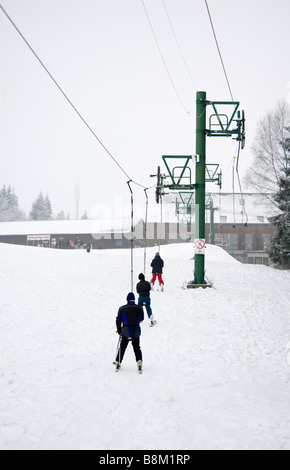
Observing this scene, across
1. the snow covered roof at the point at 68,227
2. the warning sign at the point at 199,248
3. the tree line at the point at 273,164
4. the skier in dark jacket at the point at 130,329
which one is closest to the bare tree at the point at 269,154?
the tree line at the point at 273,164

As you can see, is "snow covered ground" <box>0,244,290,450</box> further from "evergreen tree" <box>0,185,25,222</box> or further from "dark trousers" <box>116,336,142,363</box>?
"evergreen tree" <box>0,185,25,222</box>

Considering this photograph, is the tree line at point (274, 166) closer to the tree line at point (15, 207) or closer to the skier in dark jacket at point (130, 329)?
the skier in dark jacket at point (130, 329)

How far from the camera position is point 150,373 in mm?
7172

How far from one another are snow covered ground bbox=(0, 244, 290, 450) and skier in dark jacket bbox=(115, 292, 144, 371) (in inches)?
15.0

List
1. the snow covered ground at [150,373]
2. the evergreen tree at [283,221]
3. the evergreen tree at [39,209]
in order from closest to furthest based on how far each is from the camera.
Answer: the snow covered ground at [150,373] < the evergreen tree at [283,221] < the evergreen tree at [39,209]

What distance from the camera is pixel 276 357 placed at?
828 centimetres

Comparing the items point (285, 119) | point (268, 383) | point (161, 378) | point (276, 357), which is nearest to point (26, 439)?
point (161, 378)

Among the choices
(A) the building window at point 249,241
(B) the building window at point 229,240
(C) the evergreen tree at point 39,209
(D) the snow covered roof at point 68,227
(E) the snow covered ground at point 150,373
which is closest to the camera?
(E) the snow covered ground at point 150,373

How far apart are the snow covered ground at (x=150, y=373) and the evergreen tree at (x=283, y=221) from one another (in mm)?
12034

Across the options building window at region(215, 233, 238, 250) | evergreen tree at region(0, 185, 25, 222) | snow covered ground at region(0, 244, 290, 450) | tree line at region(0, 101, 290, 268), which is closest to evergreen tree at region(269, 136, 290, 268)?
tree line at region(0, 101, 290, 268)

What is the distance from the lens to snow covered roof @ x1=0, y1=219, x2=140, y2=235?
57906mm

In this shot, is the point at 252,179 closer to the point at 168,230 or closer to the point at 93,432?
the point at 93,432

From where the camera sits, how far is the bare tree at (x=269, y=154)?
29.0 m

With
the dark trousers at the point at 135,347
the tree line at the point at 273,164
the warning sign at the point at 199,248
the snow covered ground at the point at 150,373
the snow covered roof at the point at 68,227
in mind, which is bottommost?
the snow covered ground at the point at 150,373
